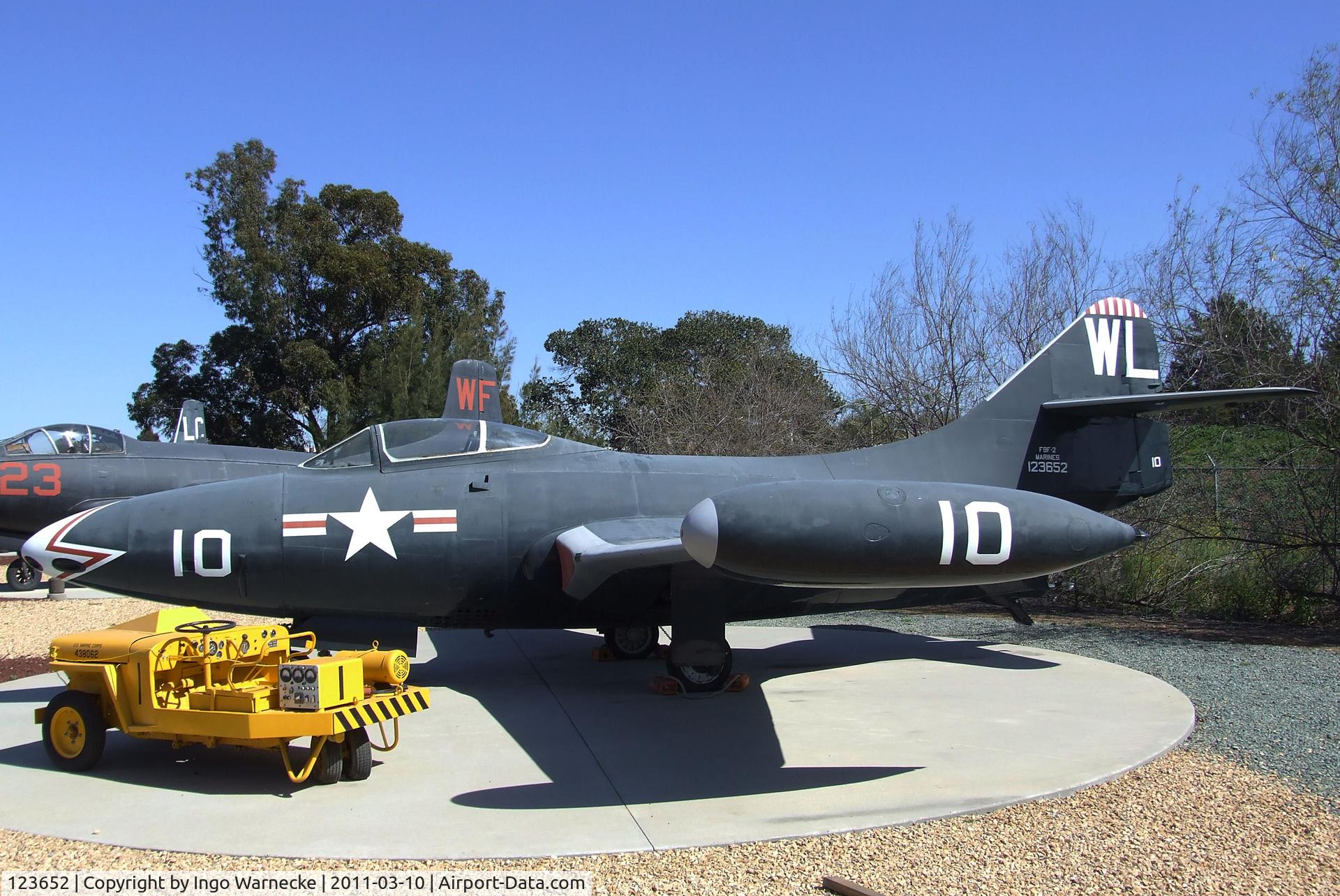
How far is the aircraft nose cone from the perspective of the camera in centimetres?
501

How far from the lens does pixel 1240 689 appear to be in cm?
871

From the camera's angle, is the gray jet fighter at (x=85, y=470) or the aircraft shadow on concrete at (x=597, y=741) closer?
the aircraft shadow on concrete at (x=597, y=741)

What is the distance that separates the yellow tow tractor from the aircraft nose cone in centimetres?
237

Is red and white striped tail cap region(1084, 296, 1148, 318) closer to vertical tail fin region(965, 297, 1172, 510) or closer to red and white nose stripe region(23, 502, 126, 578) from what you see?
vertical tail fin region(965, 297, 1172, 510)

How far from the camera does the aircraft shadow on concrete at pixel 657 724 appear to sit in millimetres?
5906

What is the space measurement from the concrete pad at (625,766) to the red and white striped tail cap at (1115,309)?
12.9ft

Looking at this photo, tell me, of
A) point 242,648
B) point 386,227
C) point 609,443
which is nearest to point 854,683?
point 242,648

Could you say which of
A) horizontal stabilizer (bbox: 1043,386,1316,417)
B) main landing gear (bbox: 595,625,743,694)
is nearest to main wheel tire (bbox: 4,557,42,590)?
main landing gear (bbox: 595,625,743,694)

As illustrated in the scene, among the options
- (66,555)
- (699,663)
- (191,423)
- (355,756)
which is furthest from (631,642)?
(191,423)

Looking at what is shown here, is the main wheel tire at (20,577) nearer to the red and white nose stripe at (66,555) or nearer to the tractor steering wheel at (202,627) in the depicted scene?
the red and white nose stripe at (66,555)

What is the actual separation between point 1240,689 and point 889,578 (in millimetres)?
5549

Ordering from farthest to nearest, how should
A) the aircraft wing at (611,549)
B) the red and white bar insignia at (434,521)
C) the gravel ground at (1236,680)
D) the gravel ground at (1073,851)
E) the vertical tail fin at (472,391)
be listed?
the vertical tail fin at (472,391) < the red and white bar insignia at (434,521) < the aircraft wing at (611,549) < the gravel ground at (1236,680) < the gravel ground at (1073,851)

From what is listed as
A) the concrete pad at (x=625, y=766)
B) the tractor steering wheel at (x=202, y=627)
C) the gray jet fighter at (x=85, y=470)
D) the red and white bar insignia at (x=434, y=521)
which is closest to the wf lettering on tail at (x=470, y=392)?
the gray jet fighter at (x=85, y=470)

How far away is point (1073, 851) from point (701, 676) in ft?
13.4
